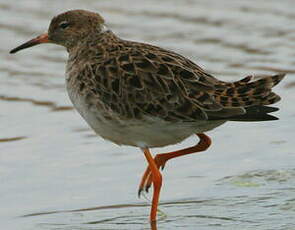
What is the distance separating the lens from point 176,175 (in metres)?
11.0

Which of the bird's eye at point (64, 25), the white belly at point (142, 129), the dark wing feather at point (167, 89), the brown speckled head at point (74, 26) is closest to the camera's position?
the dark wing feather at point (167, 89)

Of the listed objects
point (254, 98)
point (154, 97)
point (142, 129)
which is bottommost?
point (142, 129)

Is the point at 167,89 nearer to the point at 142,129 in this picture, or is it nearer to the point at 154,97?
the point at 154,97

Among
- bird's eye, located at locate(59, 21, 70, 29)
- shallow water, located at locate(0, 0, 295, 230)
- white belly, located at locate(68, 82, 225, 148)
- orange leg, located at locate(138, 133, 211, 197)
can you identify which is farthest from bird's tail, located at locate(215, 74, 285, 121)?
bird's eye, located at locate(59, 21, 70, 29)

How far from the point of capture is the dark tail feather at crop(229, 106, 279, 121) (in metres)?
9.09

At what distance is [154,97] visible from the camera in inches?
371

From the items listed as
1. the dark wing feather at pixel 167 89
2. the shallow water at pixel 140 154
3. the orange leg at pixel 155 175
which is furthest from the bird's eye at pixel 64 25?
the orange leg at pixel 155 175

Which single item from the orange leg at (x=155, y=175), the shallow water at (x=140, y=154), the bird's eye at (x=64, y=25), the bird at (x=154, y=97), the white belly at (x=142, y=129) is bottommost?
the shallow water at (x=140, y=154)

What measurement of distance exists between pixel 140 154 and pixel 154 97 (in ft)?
7.82

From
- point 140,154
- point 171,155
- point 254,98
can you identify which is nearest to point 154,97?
point 254,98

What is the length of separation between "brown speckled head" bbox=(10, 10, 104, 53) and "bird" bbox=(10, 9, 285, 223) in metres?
0.56

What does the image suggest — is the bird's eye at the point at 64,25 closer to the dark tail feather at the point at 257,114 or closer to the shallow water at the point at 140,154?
the shallow water at the point at 140,154

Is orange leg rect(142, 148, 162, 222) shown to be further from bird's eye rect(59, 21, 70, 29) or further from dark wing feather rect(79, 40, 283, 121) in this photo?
bird's eye rect(59, 21, 70, 29)

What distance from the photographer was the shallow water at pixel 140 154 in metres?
9.84
